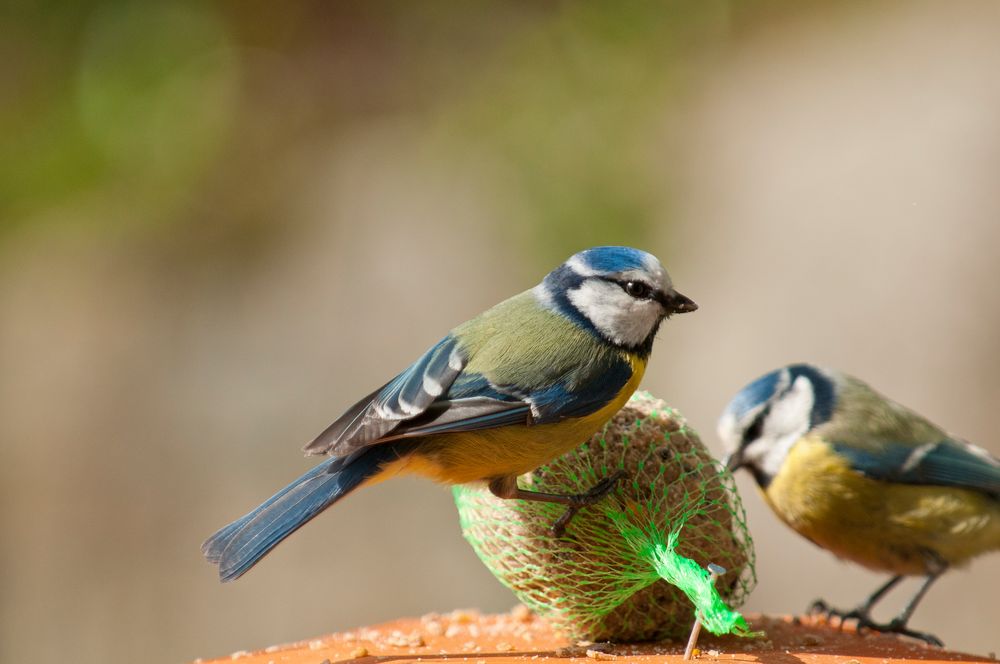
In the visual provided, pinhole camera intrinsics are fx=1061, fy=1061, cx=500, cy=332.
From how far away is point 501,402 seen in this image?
8.83ft

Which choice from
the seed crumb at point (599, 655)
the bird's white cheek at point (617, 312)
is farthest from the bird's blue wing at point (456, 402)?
the seed crumb at point (599, 655)

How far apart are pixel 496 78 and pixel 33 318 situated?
13.4ft

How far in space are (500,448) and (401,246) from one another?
569 cm

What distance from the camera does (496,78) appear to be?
819 centimetres

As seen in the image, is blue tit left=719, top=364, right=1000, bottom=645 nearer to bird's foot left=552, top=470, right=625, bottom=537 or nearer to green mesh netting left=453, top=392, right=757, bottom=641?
green mesh netting left=453, top=392, right=757, bottom=641

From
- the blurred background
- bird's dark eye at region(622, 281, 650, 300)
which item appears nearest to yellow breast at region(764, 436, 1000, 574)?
bird's dark eye at region(622, 281, 650, 300)

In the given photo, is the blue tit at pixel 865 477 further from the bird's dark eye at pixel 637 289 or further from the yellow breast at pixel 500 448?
the yellow breast at pixel 500 448

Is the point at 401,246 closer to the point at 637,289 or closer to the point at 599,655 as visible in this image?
the point at 637,289

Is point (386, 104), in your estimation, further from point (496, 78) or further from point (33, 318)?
point (33, 318)

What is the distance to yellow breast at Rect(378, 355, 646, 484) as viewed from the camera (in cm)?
275

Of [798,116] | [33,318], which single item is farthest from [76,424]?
[798,116]

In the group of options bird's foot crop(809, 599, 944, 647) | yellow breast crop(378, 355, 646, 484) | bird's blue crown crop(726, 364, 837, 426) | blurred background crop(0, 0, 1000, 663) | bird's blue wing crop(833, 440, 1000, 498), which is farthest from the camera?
blurred background crop(0, 0, 1000, 663)

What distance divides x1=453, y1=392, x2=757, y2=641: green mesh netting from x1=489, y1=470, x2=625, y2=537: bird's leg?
0.02 meters

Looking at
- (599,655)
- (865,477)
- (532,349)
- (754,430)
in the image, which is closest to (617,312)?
(532,349)
